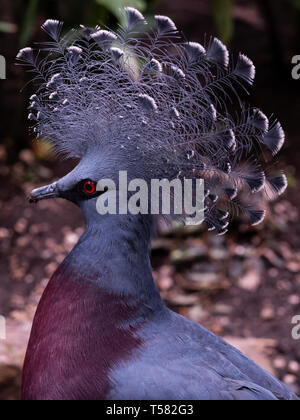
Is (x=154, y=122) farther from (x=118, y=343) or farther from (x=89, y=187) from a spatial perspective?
(x=118, y=343)

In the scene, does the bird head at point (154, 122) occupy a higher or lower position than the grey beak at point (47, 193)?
higher

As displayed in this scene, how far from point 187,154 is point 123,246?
38cm

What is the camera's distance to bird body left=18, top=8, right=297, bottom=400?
6.44ft

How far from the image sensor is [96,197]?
205 centimetres

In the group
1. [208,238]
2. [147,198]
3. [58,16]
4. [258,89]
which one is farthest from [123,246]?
[258,89]

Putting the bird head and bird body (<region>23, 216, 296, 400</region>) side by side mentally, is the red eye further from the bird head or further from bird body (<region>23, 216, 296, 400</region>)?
bird body (<region>23, 216, 296, 400</region>)

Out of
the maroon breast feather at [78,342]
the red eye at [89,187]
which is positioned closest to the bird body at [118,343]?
the maroon breast feather at [78,342]

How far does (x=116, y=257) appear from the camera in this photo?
79.6 inches

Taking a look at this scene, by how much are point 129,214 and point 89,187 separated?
17 centimetres

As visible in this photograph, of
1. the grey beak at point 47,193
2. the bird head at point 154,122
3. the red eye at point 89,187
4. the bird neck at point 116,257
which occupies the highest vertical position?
the bird head at point 154,122

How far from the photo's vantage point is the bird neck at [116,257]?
202cm

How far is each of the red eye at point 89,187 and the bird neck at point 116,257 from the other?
0.30ft

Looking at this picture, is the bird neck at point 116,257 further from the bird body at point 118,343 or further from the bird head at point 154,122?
the bird head at point 154,122

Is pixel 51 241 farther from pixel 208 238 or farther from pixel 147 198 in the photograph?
pixel 147 198
